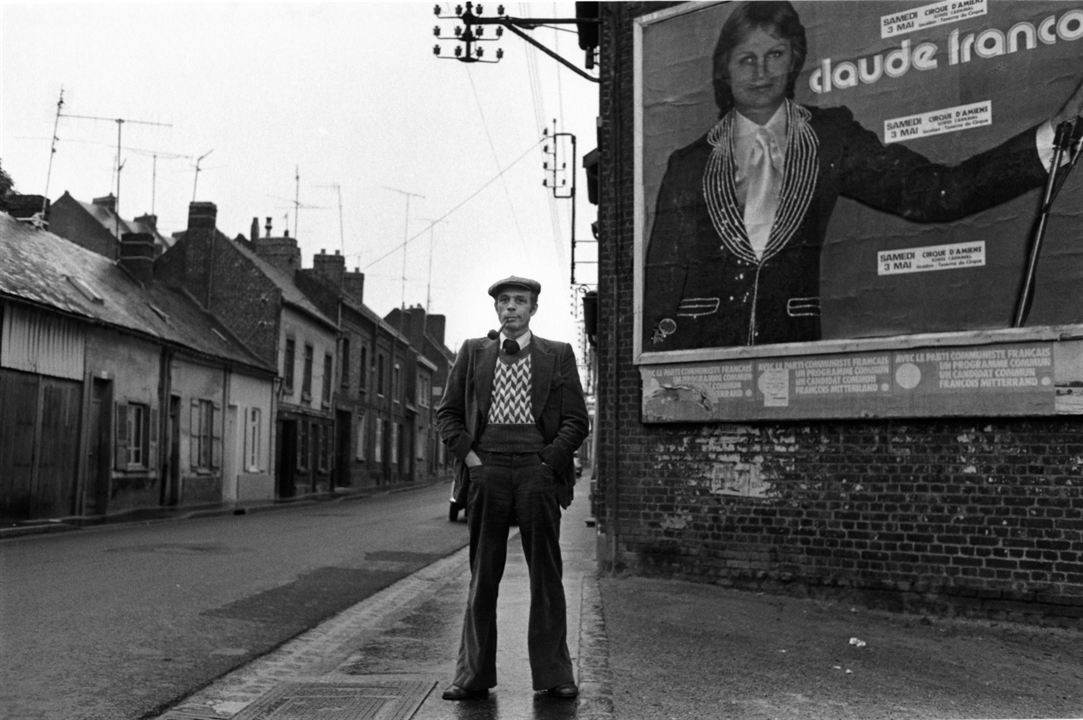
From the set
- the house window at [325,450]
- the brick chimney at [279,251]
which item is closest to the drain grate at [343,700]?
the house window at [325,450]

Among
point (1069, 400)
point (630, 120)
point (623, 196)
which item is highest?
point (630, 120)

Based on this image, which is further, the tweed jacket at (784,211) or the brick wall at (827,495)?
the tweed jacket at (784,211)

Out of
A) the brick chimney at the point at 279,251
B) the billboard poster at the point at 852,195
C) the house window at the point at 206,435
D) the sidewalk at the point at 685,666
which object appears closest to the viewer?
the sidewalk at the point at 685,666

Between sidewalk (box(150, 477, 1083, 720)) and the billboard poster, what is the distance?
70.6 inches

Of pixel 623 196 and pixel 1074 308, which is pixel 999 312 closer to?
pixel 1074 308

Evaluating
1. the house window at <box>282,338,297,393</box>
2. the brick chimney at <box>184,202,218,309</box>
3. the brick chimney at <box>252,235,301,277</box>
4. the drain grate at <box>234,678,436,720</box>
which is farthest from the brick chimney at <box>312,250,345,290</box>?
the drain grate at <box>234,678,436,720</box>

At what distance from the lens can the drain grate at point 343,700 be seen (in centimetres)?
458

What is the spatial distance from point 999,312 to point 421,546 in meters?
8.53

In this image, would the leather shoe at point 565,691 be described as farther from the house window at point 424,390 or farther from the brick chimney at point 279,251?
the house window at point 424,390

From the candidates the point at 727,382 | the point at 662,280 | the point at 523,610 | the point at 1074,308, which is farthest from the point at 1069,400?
the point at 523,610

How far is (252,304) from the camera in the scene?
32.5 m

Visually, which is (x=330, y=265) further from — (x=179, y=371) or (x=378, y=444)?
(x=179, y=371)

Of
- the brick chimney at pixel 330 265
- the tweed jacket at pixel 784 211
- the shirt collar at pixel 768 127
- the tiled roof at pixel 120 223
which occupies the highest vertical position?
the tiled roof at pixel 120 223

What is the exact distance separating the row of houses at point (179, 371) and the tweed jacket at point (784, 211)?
13.8 m
